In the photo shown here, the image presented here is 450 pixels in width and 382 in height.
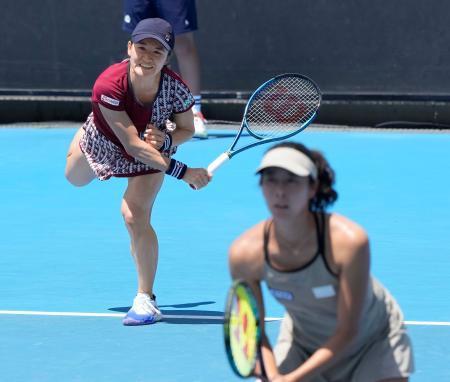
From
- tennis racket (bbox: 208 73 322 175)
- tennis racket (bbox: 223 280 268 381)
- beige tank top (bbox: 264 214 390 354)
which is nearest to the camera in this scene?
tennis racket (bbox: 223 280 268 381)

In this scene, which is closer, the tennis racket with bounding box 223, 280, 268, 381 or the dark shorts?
the tennis racket with bounding box 223, 280, 268, 381

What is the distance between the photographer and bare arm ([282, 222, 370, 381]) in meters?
3.53

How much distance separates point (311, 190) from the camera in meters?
3.60

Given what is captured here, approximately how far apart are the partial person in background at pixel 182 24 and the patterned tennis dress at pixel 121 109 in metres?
5.20

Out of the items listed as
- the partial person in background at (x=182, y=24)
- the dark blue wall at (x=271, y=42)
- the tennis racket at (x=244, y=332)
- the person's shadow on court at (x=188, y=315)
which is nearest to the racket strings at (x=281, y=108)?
the person's shadow on court at (x=188, y=315)

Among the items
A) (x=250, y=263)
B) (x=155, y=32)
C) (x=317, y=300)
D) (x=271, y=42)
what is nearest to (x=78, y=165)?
(x=155, y=32)

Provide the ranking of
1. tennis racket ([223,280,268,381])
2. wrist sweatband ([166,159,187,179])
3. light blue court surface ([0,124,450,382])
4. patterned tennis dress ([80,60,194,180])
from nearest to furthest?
tennis racket ([223,280,268,381]) < light blue court surface ([0,124,450,382]) < wrist sweatband ([166,159,187,179]) < patterned tennis dress ([80,60,194,180])

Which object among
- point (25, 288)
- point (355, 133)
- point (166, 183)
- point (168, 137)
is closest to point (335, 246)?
point (168, 137)

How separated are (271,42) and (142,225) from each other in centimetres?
660

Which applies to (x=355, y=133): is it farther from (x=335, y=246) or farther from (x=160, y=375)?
(x=335, y=246)

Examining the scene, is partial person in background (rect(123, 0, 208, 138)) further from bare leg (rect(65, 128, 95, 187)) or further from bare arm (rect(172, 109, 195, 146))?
bare arm (rect(172, 109, 195, 146))

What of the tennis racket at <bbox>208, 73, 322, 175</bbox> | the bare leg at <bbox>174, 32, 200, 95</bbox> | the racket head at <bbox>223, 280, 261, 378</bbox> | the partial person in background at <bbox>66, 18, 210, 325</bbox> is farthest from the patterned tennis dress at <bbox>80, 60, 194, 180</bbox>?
the bare leg at <bbox>174, 32, 200, 95</bbox>

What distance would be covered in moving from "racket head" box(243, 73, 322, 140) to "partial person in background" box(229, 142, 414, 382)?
2.45 meters

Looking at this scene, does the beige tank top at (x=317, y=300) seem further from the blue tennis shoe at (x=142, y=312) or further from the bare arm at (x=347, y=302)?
the blue tennis shoe at (x=142, y=312)
